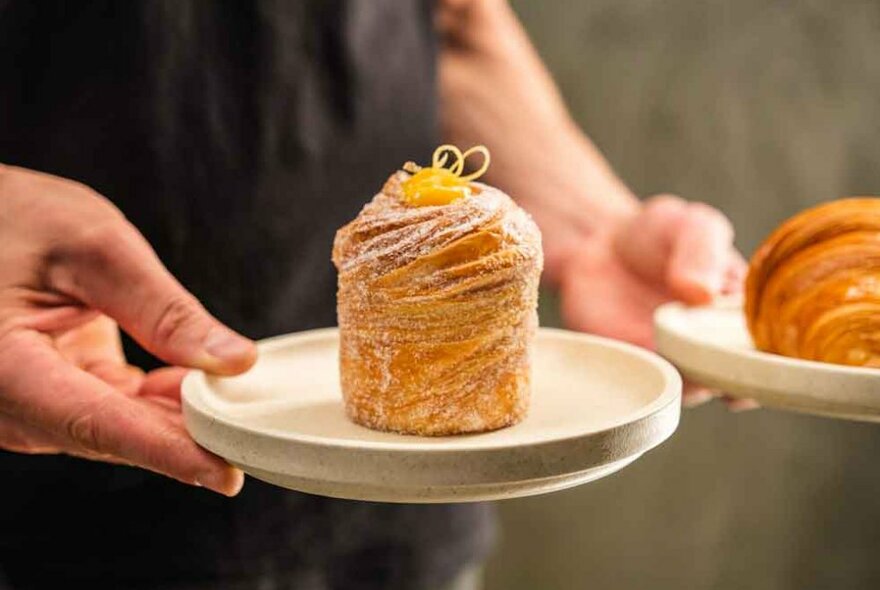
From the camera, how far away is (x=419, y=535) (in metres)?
1.81

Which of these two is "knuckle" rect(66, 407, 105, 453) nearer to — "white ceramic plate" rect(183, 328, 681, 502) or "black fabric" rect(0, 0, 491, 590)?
"white ceramic plate" rect(183, 328, 681, 502)

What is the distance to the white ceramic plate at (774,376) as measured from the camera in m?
1.12

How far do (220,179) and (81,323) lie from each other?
0.48m

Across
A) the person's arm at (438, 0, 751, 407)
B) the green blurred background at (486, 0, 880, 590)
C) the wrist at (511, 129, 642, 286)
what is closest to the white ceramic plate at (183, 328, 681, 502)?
the person's arm at (438, 0, 751, 407)

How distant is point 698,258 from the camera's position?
1.61 m

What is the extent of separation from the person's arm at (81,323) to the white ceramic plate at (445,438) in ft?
0.17

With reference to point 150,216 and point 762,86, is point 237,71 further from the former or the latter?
point 762,86

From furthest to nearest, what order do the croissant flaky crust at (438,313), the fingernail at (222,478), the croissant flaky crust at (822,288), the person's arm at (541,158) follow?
1. the person's arm at (541,158)
2. the croissant flaky crust at (822,288)
3. the croissant flaky crust at (438,313)
4. the fingernail at (222,478)

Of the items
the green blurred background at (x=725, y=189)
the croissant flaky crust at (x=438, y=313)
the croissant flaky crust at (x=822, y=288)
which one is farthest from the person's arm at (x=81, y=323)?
the green blurred background at (x=725, y=189)

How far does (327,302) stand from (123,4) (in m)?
0.58

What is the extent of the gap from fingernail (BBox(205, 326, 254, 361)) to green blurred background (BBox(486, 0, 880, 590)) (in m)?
1.78

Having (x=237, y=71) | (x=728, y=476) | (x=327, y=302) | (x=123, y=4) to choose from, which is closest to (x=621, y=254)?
(x=327, y=302)

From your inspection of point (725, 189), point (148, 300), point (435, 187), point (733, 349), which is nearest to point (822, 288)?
point (733, 349)

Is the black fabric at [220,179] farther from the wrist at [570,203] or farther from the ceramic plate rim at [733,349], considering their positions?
the ceramic plate rim at [733,349]
